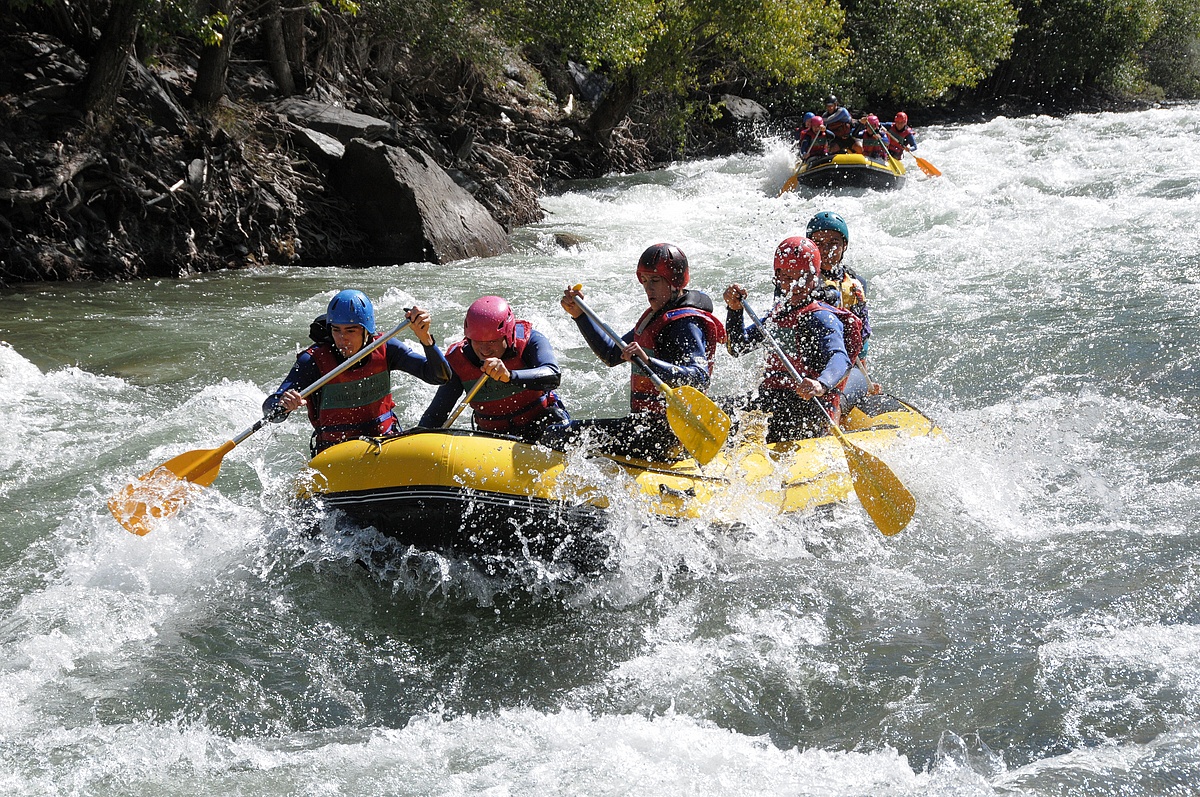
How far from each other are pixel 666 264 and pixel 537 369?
822 millimetres

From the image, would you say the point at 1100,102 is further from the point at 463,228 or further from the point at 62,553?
A: the point at 62,553

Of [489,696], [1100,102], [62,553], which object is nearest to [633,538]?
[489,696]

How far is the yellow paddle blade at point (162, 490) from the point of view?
16.4 ft

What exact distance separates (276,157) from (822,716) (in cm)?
1017

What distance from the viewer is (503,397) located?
5.12 meters

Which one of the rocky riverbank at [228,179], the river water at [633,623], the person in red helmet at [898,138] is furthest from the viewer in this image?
the person in red helmet at [898,138]

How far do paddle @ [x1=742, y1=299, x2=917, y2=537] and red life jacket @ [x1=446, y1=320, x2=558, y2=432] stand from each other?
1551 millimetres

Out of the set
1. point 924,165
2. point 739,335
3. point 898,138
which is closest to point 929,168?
point 924,165

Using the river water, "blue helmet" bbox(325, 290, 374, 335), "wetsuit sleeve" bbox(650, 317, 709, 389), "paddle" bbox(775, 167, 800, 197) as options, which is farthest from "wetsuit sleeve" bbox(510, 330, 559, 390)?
"paddle" bbox(775, 167, 800, 197)

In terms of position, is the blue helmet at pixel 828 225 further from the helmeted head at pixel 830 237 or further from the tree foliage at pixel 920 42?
the tree foliage at pixel 920 42

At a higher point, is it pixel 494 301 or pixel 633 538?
pixel 494 301

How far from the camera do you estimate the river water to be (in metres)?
3.77

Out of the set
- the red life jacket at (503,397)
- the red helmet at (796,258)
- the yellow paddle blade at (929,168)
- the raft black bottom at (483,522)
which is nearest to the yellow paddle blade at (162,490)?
the raft black bottom at (483,522)

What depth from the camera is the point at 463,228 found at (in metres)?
12.5
